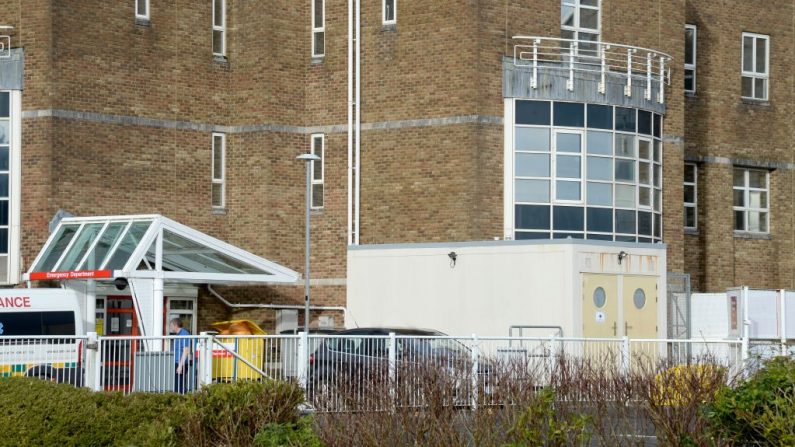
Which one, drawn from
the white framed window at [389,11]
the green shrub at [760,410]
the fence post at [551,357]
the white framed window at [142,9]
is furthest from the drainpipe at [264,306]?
the green shrub at [760,410]

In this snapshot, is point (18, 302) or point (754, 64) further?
point (754, 64)

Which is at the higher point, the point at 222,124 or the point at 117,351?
the point at 222,124

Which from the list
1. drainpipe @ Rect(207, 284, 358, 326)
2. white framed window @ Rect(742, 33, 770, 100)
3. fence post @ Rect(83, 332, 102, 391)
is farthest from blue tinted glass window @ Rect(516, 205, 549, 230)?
fence post @ Rect(83, 332, 102, 391)

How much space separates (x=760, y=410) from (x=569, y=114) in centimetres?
2242

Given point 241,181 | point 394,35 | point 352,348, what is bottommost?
point 352,348

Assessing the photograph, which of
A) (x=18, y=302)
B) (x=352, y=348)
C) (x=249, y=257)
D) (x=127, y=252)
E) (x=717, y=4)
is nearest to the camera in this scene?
(x=352, y=348)

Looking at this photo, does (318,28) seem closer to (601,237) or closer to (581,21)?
(581,21)

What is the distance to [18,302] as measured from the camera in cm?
2773

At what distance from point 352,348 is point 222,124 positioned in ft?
50.9

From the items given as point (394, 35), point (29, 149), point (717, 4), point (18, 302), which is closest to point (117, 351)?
point (18, 302)

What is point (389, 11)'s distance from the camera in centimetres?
3569

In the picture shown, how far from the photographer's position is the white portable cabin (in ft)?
105

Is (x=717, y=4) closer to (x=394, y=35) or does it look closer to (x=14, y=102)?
(x=394, y=35)

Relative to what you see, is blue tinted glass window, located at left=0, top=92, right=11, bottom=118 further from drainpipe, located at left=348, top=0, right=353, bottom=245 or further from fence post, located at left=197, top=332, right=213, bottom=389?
fence post, located at left=197, top=332, right=213, bottom=389
